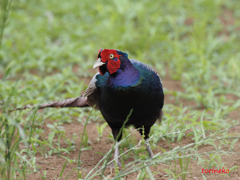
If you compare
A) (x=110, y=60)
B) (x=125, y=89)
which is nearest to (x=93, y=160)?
(x=125, y=89)

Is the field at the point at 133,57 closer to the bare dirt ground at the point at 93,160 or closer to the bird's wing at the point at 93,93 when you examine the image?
the bare dirt ground at the point at 93,160

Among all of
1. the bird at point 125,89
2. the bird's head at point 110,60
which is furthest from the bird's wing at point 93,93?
the bird's head at point 110,60

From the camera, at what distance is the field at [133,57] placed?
2.54 metres

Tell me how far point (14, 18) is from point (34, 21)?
468mm

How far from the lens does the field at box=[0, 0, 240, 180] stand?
100.0 inches

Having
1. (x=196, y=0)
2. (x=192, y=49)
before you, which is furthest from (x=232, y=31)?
(x=192, y=49)

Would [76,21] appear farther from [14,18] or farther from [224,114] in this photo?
[224,114]

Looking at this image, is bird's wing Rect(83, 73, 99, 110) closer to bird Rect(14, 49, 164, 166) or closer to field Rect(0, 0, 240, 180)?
bird Rect(14, 49, 164, 166)

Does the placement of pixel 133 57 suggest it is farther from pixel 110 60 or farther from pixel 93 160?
pixel 110 60

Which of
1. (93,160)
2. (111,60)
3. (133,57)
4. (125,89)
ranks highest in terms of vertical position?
(133,57)

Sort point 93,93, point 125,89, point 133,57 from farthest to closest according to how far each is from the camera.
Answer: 1. point 133,57
2. point 93,93
3. point 125,89

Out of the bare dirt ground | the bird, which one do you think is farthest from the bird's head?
the bare dirt ground

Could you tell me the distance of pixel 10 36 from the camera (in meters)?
6.21

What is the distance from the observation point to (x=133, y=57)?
5.54 metres
